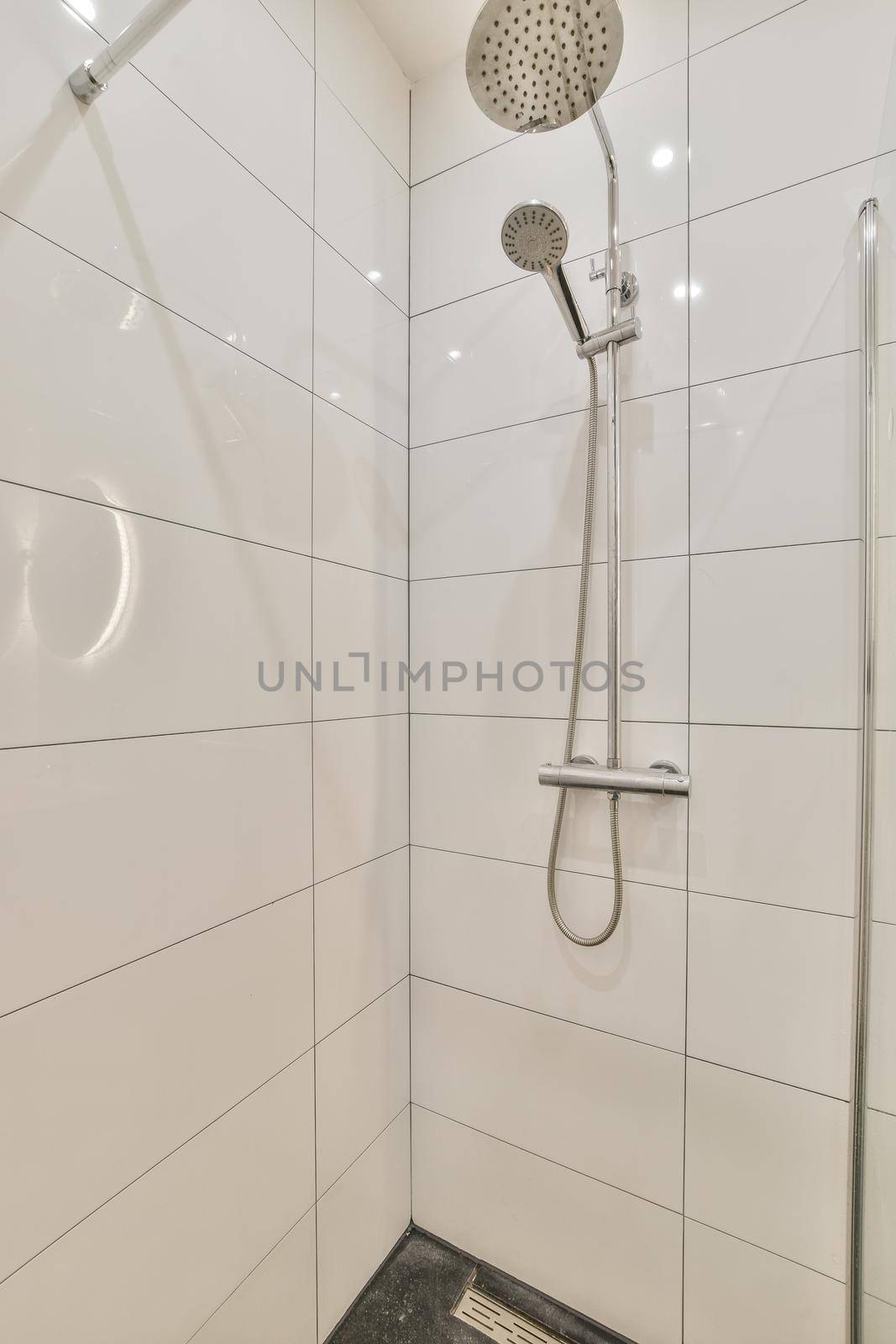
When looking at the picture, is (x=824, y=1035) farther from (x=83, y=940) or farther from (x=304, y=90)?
(x=304, y=90)

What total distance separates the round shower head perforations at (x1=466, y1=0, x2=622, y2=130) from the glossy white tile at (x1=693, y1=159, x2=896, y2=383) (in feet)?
1.40

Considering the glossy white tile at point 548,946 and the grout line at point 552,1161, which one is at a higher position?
the glossy white tile at point 548,946

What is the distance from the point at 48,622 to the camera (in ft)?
2.13

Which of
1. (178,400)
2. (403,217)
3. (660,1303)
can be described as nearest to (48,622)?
(178,400)

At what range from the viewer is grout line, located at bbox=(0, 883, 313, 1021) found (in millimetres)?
631

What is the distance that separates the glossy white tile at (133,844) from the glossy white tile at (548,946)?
1.33 ft

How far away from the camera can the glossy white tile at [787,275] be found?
0.88 m

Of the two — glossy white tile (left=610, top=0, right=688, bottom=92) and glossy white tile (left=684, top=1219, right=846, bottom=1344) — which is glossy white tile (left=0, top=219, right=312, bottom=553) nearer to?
glossy white tile (left=610, top=0, right=688, bottom=92)

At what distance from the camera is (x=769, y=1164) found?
944 millimetres

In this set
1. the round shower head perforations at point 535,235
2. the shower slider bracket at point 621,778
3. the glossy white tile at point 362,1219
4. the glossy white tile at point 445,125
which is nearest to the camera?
the round shower head perforations at point 535,235

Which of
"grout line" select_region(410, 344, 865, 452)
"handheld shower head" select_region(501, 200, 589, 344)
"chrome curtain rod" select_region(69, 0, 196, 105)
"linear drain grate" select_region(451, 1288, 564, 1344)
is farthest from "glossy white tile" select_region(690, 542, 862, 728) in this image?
"linear drain grate" select_region(451, 1288, 564, 1344)

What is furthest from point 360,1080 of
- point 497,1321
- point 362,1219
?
point 497,1321

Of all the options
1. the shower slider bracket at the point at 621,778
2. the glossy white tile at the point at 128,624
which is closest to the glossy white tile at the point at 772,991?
the shower slider bracket at the point at 621,778

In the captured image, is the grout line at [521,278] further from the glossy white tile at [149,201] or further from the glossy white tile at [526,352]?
the glossy white tile at [149,201]
